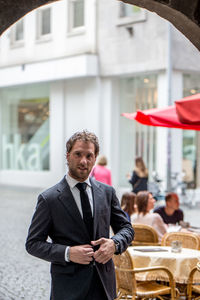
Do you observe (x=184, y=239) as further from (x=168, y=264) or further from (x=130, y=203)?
(x=130, y=203)

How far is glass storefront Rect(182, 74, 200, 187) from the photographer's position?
1920 centimetres

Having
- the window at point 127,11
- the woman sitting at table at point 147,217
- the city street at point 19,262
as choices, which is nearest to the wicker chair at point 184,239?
the woman sitting at table at point 147,217

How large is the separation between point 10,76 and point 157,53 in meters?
7.84

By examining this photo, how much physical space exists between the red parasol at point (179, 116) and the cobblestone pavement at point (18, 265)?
259cm

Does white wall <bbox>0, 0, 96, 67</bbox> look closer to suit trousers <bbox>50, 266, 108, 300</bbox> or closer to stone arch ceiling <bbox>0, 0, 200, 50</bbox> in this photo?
stone arch ceiling <bbox>0, 0, 200, 50</bbox>

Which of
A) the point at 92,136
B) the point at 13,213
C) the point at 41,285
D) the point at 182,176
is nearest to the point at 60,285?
the point at 92,136

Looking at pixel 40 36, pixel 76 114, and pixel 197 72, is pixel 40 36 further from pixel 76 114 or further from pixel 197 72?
pixel 197 72

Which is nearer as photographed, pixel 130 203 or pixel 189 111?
pixel 189 111

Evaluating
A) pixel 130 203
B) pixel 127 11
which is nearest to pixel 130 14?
pixel 127 11

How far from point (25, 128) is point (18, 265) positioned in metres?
16.2

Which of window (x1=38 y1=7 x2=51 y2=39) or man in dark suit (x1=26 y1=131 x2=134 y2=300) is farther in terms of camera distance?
window (x1=38 y1=7 x2=51 y2=39)

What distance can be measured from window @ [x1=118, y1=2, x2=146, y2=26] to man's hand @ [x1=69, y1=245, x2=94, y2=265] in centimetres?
1630

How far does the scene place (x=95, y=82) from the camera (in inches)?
820

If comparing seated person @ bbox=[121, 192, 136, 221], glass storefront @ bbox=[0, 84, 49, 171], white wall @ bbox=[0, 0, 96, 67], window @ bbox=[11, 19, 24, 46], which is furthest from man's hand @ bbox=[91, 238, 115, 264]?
window @ bbox=[11, 19, 24, 46]
